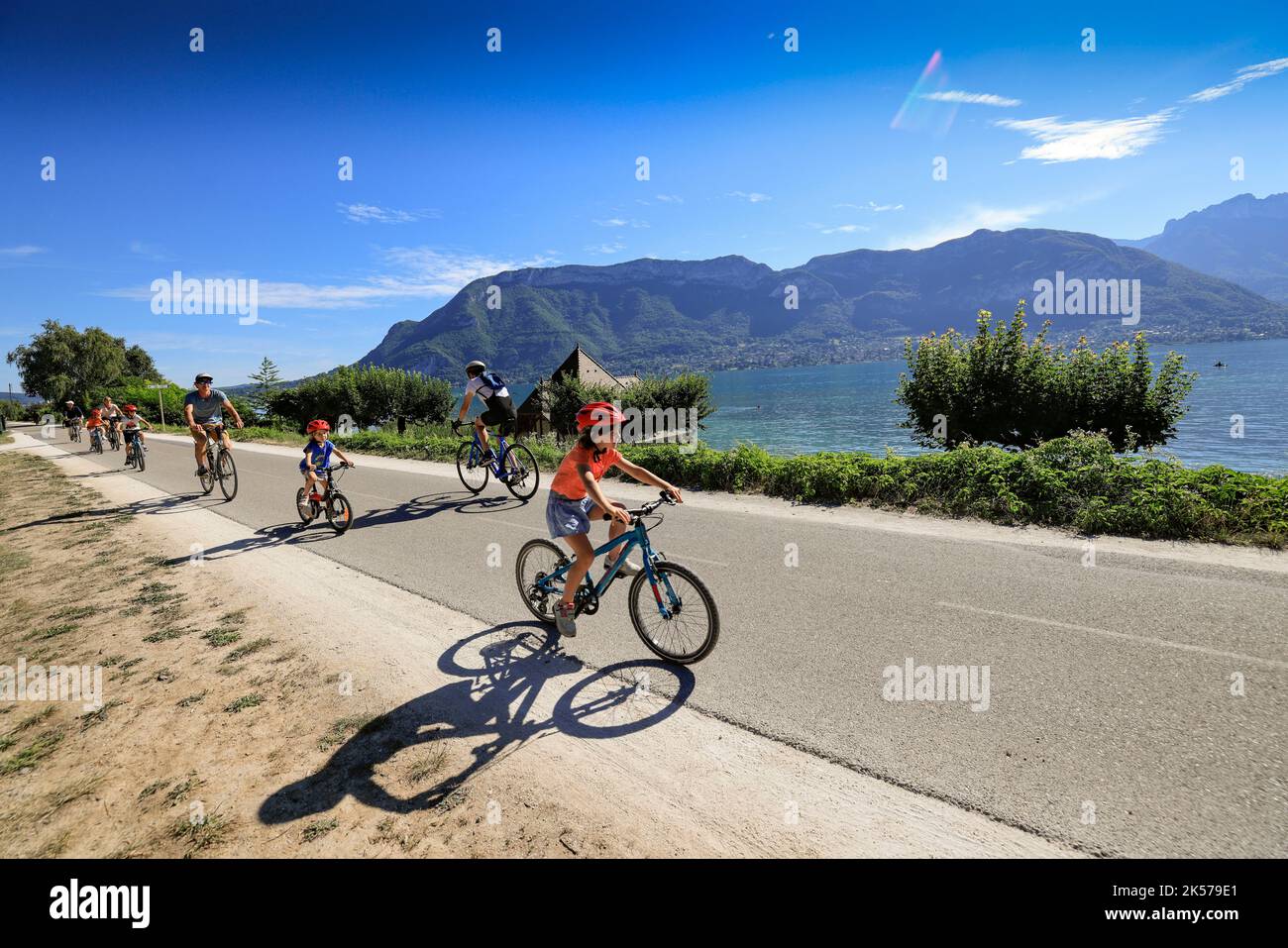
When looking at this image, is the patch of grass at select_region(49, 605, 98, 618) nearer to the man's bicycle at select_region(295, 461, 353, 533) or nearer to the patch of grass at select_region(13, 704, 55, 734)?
the patch of grass at select_region(13, 704, 55, 734)

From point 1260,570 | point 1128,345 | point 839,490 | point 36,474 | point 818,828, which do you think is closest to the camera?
point 818,828

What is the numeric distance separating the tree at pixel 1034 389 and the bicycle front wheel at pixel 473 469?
1361 centimetres

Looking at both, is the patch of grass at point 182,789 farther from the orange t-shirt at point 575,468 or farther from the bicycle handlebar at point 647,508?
the bicycle handlebar at point 647,508

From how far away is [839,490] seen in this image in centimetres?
1043

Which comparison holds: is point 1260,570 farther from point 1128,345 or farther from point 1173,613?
point 1128,345

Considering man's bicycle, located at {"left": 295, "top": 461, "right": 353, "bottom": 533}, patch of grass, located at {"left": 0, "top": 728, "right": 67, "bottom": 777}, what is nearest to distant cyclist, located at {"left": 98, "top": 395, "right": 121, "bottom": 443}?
man's bicycle, located at {"left": 295, "top": 461, "right": 353, "bottom": 533}

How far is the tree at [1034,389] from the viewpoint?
1692cm

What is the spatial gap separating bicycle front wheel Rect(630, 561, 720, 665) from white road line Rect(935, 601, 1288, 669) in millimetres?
2753

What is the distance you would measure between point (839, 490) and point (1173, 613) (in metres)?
5.42

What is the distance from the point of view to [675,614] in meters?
4.92

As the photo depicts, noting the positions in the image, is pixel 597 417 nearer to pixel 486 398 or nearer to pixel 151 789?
pixel 151 789

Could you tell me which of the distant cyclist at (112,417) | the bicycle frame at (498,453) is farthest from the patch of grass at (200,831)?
the distant cyclist at (112,417)

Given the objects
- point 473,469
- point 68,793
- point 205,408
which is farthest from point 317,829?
point 205,408
